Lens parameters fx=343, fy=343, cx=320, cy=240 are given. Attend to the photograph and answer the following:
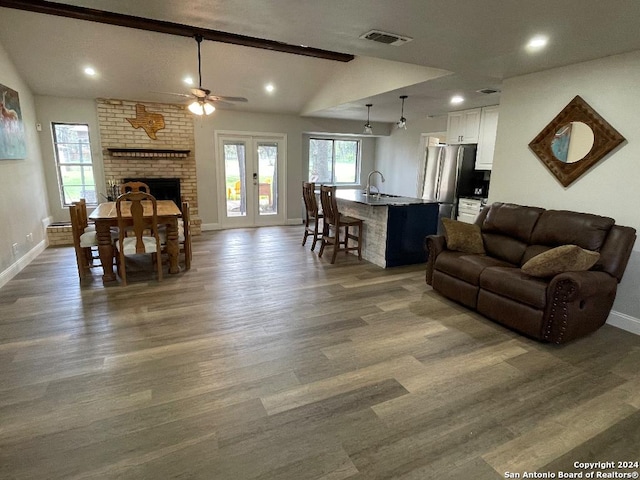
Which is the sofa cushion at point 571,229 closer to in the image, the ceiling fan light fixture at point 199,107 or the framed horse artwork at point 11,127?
the ceiling fan light fixture at point 199,107

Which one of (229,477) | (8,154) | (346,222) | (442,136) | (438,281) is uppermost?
(442,136)

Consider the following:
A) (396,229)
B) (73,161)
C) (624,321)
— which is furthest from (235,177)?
(624,321)

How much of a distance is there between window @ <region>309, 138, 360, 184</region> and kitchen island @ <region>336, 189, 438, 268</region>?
11.7ft

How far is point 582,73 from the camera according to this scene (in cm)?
323

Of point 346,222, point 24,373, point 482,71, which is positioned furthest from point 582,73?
point 24,373

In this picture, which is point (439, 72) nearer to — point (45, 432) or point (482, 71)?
point (482, 71)

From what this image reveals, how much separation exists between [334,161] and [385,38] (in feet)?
19.4

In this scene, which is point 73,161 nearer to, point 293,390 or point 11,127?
point 11,127

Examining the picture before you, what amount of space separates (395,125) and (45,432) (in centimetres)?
806

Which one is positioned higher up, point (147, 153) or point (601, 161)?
point (147, 153)

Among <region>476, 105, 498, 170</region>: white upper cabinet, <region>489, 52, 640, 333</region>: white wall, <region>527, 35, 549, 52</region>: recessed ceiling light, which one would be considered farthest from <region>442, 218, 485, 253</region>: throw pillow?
<region>476, 105, 498, 170</region>: white upper cabinet

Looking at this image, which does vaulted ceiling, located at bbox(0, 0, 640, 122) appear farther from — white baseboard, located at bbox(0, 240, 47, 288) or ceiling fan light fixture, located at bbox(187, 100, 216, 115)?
white baseboard, located at bbox(0, 240, 47, 288)

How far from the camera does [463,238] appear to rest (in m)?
3.71

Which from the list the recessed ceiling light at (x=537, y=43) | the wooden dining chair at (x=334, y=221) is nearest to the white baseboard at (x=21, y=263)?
the wooden dining chair at (x=334, y=221)
